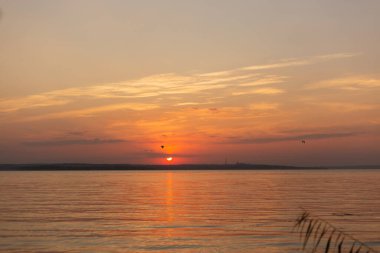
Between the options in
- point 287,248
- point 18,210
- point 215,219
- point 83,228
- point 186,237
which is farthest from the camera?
point 18,210

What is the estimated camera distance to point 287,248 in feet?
81.5

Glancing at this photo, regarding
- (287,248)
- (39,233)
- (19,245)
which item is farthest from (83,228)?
(287,248)

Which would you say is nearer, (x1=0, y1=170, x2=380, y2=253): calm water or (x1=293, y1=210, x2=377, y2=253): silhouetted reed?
(x1=293, y1=210, x2=377, y2=253): silhouetted reed

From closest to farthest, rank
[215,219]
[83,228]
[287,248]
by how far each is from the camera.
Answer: [287,248], [83,228], [215,219]

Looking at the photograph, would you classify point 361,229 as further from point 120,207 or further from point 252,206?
point 120,207

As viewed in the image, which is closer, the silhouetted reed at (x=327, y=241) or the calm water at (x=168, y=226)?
the silhouetted reed at (x=327, y=241)

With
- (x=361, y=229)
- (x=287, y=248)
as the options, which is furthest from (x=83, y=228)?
(x=361, y=229)

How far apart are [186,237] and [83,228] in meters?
7.49

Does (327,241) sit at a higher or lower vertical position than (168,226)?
higher

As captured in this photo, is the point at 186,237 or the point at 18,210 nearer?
the point at 186,237

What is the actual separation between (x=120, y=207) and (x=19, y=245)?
21.4 metres

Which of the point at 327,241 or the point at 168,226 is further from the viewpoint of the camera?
the point at 168,226

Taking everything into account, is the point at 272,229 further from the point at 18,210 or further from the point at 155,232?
the point at 18,210

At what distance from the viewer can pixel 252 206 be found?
46438 mm
